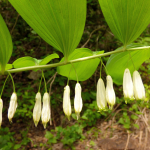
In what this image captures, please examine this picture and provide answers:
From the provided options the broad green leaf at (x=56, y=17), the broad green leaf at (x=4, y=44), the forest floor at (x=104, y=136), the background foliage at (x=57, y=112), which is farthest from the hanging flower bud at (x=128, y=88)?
the forest floor at (x=104, y=136)

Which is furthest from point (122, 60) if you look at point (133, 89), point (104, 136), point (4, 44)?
point (104, 136)

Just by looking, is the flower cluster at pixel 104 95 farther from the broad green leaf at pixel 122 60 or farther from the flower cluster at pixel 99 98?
the broad green leaf at pixel 122 60

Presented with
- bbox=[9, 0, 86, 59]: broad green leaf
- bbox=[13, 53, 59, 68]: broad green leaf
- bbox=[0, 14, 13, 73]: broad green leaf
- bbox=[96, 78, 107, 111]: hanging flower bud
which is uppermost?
bbox=[9, 0, 86, 59]: broad green leaf

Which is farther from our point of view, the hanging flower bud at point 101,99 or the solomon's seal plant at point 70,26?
the hanging flower bud at point 101,99

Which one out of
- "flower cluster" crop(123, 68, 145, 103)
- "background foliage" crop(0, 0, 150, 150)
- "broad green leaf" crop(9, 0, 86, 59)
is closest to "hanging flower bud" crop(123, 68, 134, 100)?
"flower cluster" crop(123, 68, 145, 103)

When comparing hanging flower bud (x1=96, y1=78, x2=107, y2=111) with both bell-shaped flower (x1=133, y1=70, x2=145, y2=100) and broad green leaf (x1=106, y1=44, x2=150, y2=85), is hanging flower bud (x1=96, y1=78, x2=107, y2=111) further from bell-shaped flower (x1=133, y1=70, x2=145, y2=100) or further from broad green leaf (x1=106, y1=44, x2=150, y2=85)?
broad green leaf (x1=106, y1=44, x2=150, y2=85)

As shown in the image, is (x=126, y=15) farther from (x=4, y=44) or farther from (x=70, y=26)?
(x=4, y=44)

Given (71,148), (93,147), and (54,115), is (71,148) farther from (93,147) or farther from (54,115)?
(54,115)
